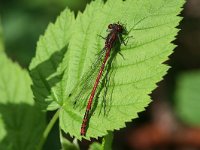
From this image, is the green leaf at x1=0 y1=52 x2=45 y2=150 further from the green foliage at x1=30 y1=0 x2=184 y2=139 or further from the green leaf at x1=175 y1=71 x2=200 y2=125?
the green leaf at x1=175 y1=71 x2=200 y2=125

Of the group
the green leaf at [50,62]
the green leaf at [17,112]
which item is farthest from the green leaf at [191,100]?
the green leaf at [50,62]

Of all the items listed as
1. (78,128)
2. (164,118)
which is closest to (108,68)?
(78,128)

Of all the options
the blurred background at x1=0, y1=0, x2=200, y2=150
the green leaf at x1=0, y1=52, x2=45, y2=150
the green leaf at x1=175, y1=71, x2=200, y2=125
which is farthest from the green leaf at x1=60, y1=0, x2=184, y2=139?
the blurred background at x1=0, y1=0, x2=200, y2=150

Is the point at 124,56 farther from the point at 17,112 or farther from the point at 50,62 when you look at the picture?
the point at 17,112

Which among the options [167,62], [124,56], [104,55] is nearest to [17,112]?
[104,55]

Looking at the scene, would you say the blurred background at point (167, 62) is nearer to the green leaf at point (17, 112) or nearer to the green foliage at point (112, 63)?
the green leaf at point (17, 112)
